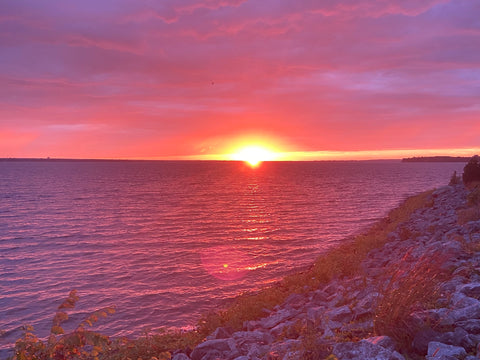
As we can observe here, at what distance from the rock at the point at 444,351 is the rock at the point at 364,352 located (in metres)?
0.50

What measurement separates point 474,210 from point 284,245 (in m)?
14.1

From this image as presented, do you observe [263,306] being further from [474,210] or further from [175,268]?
[474,210]

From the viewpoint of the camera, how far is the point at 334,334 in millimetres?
8039

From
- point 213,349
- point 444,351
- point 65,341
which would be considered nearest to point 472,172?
point 213,349

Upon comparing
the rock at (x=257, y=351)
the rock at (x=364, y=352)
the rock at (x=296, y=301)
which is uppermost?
the rock at (x=364, y=352)

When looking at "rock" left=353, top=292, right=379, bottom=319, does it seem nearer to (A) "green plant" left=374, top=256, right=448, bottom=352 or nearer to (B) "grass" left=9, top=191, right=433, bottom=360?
(A) "green plant" left=374, top=256, right=448, bottom=352

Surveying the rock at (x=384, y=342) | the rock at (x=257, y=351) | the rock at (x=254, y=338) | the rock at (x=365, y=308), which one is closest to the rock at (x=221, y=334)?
the rock at (x=254, y=338)

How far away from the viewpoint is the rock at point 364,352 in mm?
5754

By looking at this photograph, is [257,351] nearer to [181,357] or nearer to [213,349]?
[213,349]

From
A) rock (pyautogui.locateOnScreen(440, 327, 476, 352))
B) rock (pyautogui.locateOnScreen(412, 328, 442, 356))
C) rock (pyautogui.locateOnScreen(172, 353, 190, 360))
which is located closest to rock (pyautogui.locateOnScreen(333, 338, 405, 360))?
rock (pyautogui.locateOnScreen(412, 328, 442, 356))

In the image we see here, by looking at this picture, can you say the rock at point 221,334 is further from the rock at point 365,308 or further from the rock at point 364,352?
the rock at point 364,352

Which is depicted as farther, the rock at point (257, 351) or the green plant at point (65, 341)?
the rock at point (257, 351)

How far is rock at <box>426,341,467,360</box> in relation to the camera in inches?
220

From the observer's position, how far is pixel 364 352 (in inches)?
236
